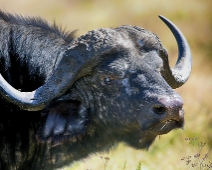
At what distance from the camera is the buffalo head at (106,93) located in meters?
6.66

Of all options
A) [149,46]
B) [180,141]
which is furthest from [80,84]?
[180,141]

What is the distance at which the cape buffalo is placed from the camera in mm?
6711

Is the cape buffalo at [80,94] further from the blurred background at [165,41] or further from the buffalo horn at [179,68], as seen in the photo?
the blurred background at [165,41]

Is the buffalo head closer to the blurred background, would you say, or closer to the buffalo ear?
the buffalo ear

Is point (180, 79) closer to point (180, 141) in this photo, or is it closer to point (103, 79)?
point (103, 79)

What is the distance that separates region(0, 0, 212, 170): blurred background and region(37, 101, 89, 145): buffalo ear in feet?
4.07

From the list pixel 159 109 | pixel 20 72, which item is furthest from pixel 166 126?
pixel 20 72

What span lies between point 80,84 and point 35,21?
4.21 feet

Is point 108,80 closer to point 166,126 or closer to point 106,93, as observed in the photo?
point 106,93

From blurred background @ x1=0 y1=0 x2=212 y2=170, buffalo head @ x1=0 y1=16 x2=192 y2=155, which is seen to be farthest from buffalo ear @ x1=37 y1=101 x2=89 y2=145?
blurred background @ x1=0 y1=0 x2=212 y2=170

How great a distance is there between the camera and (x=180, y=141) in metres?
11.0

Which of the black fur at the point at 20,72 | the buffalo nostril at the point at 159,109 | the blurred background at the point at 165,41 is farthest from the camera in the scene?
the blurred background at the point at 165,41

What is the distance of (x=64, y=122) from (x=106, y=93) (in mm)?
531

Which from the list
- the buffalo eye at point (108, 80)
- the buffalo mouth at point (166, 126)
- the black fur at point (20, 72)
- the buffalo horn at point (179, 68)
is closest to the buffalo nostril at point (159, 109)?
the buffalo mouth at point (166, 126)
